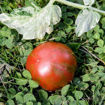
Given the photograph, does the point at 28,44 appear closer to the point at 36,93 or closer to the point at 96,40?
Result: the point at 36,93

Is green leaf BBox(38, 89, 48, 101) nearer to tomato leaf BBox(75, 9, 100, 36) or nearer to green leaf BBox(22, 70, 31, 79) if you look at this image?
green leaf BBox(22, 70, 31, 79)

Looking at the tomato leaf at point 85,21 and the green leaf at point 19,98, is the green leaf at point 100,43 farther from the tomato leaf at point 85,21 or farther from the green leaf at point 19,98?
the green leaf at point 19,98

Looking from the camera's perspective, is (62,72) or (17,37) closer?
(62,72)

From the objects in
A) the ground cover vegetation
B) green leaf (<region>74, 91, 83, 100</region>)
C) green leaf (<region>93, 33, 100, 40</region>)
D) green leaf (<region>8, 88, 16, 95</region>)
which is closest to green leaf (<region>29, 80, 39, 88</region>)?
the ground cover vegetation

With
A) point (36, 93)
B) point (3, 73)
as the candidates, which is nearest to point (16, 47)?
point (3, 73)

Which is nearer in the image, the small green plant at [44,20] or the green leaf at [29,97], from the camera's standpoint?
the green leaf at [29,97]

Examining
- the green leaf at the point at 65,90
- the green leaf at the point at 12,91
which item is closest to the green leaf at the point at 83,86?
the green leaf at the point at 65,90
